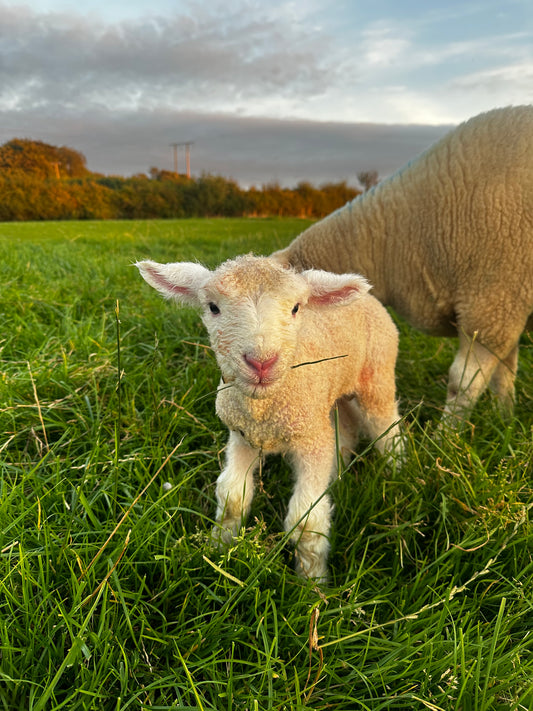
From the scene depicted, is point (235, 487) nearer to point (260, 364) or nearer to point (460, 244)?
point (260, 364)

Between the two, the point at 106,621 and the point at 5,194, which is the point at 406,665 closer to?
the point at 106,621

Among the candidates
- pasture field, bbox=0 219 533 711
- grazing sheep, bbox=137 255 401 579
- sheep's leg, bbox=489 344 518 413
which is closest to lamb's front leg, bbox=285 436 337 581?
grazing sheep, bbox=137 255 401 579

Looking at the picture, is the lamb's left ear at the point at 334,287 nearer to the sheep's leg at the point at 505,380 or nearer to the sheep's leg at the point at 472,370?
the sheep's leg at the point at 472,370

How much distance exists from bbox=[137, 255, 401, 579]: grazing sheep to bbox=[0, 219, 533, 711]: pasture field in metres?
0.19

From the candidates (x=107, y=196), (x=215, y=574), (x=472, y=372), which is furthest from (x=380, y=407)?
(x=107, y=196)

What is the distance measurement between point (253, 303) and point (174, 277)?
44cm

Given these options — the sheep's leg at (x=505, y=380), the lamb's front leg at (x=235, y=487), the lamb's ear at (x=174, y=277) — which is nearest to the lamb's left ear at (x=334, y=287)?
the lamb's ear at (x=174, y=277)

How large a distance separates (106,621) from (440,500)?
1.62 meters

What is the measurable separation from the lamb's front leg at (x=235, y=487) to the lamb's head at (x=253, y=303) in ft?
2.00

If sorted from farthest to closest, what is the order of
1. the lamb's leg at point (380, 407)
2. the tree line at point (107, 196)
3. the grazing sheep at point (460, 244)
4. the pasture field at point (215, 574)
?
the tree line at point (107, 196), the grazing sheep at point (460, 244), the lamb's leg at point (380, 407), the pasture field at point (215, 574)

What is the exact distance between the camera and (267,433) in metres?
2.10

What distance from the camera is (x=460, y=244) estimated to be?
11.7 ft

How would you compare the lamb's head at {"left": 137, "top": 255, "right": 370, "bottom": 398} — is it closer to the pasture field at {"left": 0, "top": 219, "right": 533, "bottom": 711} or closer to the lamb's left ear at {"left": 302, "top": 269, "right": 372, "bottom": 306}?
the lamb's left ear at {"left": 302, "top": 269, "right": 372, "bottom": 306}

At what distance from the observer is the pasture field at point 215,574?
1.53 meters
